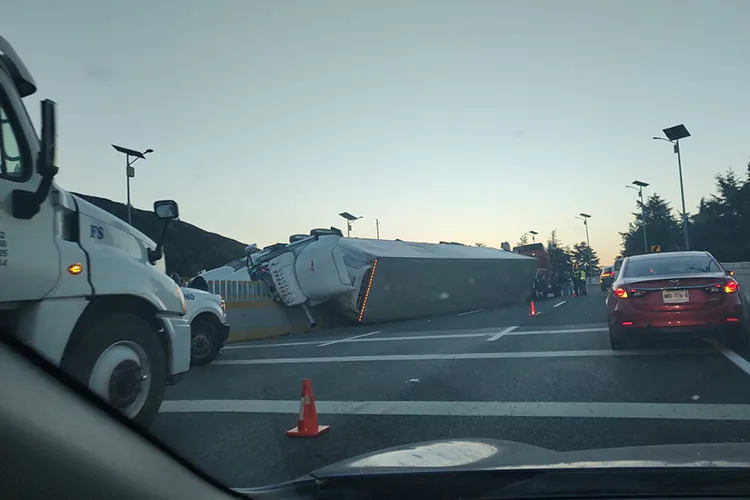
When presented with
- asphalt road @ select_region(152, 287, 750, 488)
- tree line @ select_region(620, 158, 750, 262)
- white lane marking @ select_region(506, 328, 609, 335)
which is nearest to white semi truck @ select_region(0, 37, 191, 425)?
asphalt road @ select_region(152, 287, 750, 488)

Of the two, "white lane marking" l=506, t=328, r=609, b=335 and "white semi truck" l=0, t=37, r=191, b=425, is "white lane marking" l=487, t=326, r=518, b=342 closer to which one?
"white lane marking" l=506, t=328, r=609, b=335

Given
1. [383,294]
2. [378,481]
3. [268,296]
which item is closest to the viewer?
[378,481]

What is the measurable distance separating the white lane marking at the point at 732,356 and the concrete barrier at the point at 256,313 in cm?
981

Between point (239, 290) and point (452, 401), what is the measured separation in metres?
10.1

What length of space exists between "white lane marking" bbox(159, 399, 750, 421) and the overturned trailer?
31.8ft

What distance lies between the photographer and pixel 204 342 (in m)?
10.7

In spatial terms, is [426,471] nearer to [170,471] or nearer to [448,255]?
[170,471]

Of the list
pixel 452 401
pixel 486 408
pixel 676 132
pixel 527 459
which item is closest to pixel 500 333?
pixel 452 401

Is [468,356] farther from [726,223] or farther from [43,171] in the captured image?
[726,223]

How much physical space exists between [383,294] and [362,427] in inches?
522

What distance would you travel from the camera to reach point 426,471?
9.16ft

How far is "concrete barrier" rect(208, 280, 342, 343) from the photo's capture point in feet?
50.1

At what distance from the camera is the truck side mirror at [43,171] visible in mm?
3902

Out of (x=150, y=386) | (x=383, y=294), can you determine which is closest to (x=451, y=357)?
(x=150, y=386)
